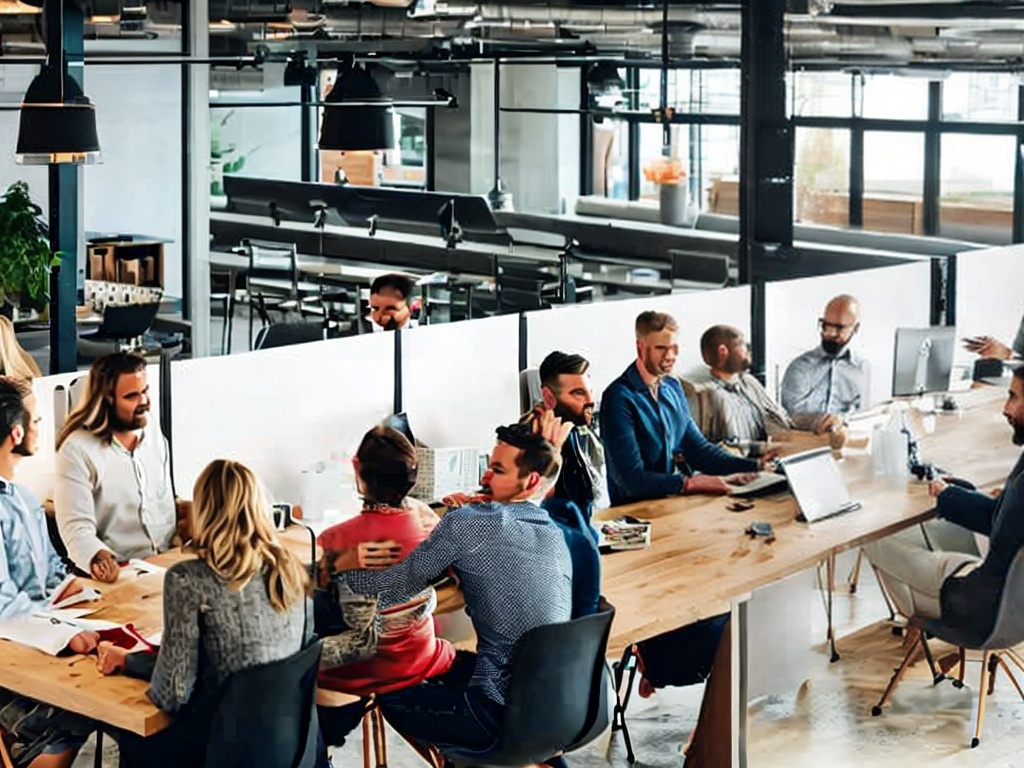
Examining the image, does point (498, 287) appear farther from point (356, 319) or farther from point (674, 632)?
point (674, 632)

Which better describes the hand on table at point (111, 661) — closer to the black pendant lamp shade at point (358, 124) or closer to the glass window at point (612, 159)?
the black pendant lamp shade at point (358, 124)

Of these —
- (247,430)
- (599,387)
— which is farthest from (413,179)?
(247,430)

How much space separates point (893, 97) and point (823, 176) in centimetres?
99

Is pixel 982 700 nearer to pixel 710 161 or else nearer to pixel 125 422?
pixel 125 422

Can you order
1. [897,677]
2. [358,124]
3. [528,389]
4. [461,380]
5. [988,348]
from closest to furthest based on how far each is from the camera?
[897,677], [461,380], [528,389], [358,124], [988,348]

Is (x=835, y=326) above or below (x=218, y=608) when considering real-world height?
above

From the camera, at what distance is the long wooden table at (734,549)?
15.0 feet

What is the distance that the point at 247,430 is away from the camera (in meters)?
5.45

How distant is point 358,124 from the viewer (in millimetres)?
7246

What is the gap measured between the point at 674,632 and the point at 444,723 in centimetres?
118

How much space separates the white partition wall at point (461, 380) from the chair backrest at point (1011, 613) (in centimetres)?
185

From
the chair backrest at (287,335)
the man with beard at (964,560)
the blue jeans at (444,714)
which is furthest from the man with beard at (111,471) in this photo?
the chair backrest at (287,335)

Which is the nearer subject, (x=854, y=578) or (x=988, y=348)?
(x=854, y=578)

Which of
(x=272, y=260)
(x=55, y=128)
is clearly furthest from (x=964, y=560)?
(x=272, y=260)
